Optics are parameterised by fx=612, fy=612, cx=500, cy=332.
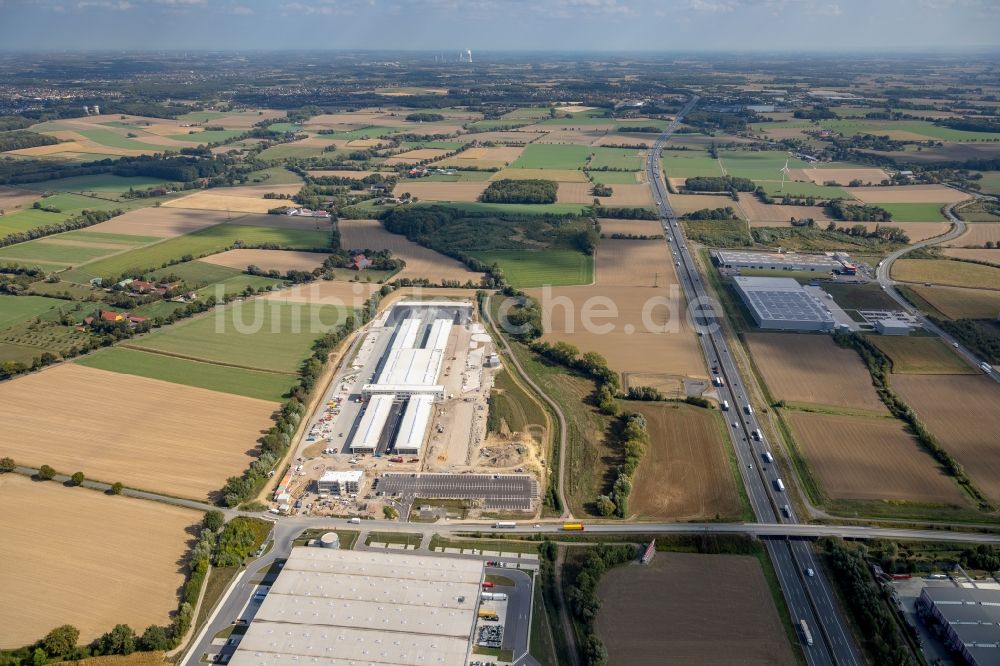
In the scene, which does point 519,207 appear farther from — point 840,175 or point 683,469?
point 840,175

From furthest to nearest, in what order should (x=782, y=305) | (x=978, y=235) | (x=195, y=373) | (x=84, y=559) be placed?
1. (x=978, y=235)
2. (x=782, y=305)
3. (x=195, y=373)
4. (x=84, y=559)

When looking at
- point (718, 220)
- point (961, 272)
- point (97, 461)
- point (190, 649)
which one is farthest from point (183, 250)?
point (961, 272)

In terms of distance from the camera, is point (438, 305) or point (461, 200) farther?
point (461, 200)

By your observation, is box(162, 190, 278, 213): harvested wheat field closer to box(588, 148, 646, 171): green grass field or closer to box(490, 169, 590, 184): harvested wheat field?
box(490, 169, 590, 184): harvested wheat field

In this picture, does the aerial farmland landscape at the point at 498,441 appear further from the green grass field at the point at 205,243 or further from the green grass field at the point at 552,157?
the green grass field at the point at 552,157

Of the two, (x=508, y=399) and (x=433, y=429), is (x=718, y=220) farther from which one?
(x=433, y=429)

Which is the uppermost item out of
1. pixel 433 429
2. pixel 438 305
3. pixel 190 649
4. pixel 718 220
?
pixel 718 220

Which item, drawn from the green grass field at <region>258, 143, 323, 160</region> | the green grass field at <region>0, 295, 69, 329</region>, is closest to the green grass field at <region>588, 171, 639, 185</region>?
the green grass field at <region>258, 143, 323, 160</region>

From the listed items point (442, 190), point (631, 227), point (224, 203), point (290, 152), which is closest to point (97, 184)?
point (224, 203)

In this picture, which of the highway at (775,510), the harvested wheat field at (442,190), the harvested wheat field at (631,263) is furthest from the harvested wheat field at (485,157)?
the highway at (775,510)
